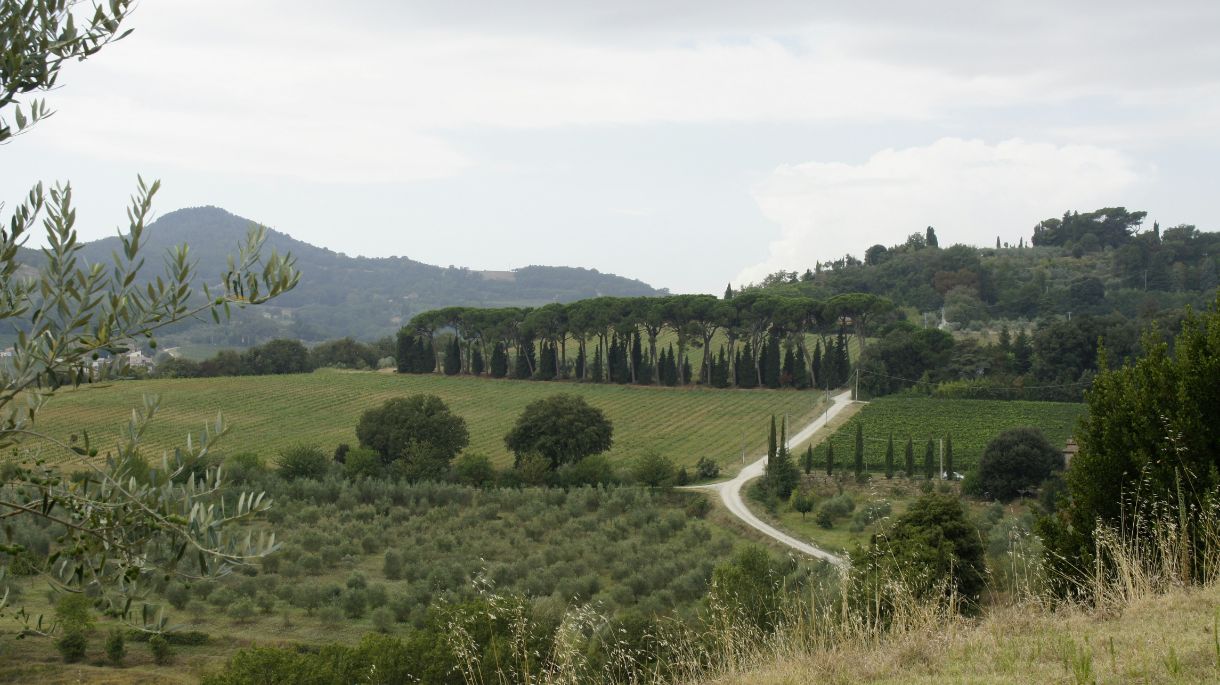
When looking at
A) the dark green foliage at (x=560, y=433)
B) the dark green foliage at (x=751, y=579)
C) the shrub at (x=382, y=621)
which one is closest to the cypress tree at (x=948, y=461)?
the dark green foliage at (x=560, y=433)

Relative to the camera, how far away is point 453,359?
7656 centimetres

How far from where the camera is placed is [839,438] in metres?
49.2

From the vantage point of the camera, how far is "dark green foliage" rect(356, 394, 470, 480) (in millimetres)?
42281

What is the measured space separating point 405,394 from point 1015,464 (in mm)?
43083

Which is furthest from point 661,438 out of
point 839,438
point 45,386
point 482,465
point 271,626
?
point 45,386

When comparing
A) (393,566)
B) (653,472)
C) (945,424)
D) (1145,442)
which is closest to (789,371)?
(945,424)

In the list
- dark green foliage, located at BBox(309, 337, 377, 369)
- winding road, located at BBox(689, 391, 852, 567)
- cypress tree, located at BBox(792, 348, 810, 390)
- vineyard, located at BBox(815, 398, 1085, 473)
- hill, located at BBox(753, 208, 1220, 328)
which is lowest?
winding road, located at BBox(689, 391, 852, 567)

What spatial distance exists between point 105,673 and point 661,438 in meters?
37.2

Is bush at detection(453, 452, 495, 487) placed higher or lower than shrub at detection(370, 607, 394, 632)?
higher

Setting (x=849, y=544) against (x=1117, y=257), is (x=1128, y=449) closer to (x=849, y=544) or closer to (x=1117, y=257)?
(x=849, y=544)

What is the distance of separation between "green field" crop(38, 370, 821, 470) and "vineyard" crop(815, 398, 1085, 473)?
15.3ft

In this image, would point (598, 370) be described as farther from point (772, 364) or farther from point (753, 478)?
point (753, 478)

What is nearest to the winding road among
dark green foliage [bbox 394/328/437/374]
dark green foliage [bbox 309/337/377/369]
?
dark green foliage [bbox 394/328/437/374]

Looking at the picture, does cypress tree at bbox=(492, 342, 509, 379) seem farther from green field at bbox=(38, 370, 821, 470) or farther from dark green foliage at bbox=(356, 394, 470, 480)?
dark green foliage at bbox=(356, 394, 470, 480)
